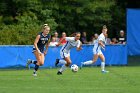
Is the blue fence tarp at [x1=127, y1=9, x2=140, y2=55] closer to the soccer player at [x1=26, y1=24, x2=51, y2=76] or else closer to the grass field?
the soccer player at [x1=26, y1=24, x2=51, y2=76]


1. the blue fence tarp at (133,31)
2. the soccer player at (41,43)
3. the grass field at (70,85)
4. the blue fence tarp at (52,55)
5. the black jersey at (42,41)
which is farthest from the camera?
the blue fence tarp at (133,31)

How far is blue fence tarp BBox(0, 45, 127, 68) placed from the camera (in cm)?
2722

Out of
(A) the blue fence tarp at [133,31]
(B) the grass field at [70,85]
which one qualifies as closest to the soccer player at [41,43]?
(B) the grass field at [70,85]

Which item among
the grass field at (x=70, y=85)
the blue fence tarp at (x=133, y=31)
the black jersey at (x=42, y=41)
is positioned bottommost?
the blue fence tarp at (x=133, y=31)

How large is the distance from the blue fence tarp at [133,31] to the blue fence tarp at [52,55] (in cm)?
656

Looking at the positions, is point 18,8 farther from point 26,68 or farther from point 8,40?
point 26,68

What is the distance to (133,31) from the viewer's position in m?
37.1

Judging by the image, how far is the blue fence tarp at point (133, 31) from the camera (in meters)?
36.8

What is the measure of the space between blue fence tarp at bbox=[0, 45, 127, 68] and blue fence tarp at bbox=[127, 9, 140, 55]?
6.56 meters

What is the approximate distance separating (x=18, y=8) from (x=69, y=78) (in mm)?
16568

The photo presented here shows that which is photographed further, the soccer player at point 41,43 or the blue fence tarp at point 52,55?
the blue fence tarp at point 52,55

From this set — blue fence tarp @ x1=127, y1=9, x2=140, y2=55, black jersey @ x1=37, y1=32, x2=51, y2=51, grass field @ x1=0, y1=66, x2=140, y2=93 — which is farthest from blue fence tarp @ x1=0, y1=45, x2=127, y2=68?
grass field @ x1=0, y1=66, x2=140, y2=93

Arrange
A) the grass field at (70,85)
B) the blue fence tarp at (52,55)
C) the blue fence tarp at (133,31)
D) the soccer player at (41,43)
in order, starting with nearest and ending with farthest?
the grass field at (70,85), the soccer player at (41,43), the blue fence tarp at (52,55), the blue fence tarp at (133,31)

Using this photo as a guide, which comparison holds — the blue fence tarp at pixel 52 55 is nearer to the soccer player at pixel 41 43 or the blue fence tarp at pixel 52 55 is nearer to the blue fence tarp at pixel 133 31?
the soccer player at pixel 41 43
